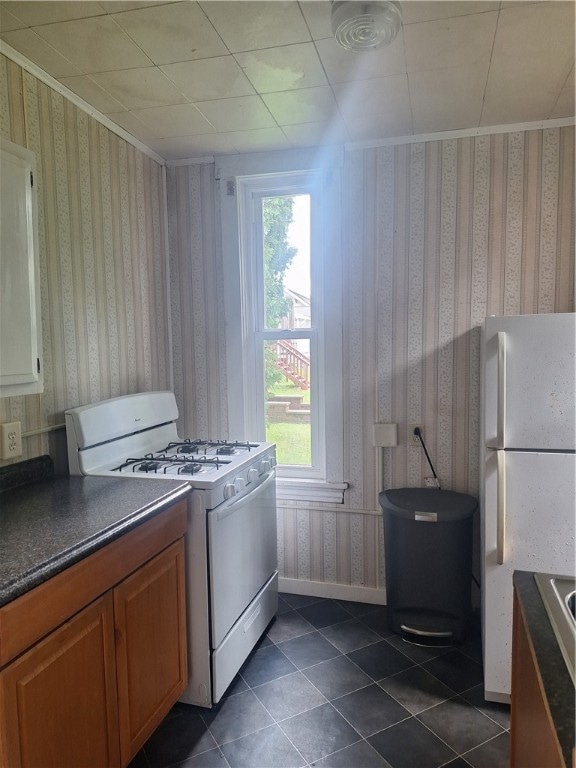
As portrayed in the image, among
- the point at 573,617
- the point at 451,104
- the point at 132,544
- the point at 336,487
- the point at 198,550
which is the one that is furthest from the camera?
the point at 336,487

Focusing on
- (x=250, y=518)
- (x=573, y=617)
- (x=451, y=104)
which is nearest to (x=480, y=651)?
(x=250, y=518)

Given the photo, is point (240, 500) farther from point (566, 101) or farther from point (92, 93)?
point (566, 101)

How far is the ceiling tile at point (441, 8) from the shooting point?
1.49 m

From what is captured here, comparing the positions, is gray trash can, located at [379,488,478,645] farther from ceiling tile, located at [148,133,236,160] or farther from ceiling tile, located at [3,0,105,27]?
ceiling tile, located at [3,0,105,27]

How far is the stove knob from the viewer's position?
83.8 inches

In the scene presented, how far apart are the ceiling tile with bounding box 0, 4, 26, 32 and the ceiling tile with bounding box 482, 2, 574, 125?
1.51 metres

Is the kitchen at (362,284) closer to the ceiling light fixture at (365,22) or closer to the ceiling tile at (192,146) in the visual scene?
the ceiling tile at (192,146)

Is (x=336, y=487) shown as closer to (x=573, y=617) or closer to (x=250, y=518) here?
(x=250, y=518)

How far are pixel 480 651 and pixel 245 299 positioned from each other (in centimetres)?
207

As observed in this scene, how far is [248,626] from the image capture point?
7.03 feet

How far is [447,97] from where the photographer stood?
2.08m

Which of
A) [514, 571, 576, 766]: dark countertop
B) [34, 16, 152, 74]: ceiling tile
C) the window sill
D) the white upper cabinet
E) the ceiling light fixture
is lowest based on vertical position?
the window sill

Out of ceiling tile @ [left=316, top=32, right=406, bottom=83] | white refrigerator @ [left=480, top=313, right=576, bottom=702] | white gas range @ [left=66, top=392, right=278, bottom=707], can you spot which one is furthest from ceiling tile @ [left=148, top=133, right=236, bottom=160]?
white refrigerator @ [left=480, top=313, right=576, bottom=702]

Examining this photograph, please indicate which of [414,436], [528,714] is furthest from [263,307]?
[528,714]
